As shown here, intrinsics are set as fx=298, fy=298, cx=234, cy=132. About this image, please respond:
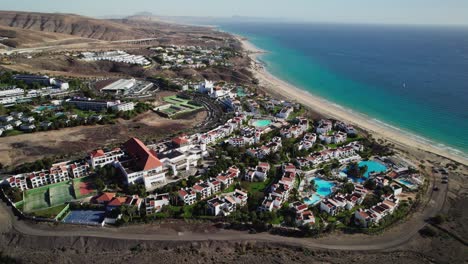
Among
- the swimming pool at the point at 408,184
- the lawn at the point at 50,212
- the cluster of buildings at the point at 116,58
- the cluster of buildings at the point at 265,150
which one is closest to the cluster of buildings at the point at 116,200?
the lawn at the point at 50,212

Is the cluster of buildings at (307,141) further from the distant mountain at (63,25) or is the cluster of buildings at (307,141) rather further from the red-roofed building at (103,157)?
the distant mountain at (63,25)

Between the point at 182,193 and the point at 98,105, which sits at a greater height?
the point at 182,193

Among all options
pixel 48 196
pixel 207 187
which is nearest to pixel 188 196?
pixel 207 187

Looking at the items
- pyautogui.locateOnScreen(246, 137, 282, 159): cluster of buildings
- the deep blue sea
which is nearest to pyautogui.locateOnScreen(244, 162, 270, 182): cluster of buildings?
pyautogui.locateOnScreen(246, 137, 282, 159): cluster of buildings

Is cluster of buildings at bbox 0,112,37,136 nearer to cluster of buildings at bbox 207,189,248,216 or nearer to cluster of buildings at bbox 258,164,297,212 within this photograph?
cluster of buildings at bbox 207,189,248,216

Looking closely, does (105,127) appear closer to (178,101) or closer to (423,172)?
(178,101)

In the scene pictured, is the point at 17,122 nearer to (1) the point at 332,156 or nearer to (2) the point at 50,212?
(2) the point at 50,212
